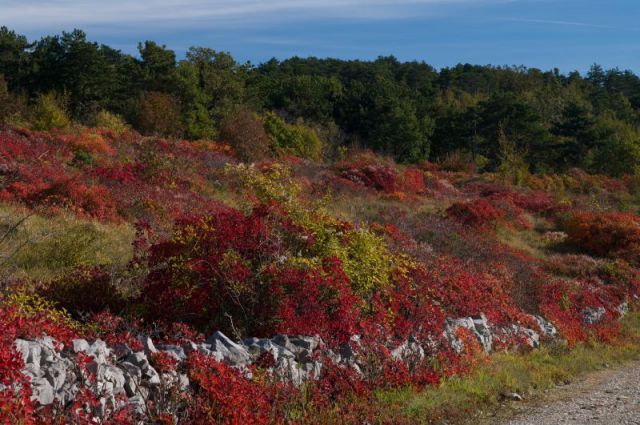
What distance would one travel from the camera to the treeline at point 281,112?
39.9m

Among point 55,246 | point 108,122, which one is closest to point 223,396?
point 55,246

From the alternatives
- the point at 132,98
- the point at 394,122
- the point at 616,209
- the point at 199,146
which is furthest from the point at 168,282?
the point at 394,122

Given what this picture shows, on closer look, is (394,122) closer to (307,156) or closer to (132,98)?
(307,156)

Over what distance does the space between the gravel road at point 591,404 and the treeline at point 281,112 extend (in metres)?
23.6

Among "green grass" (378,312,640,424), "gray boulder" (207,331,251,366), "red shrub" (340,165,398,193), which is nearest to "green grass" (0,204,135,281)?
"gray boulder" (207,331,251,366)

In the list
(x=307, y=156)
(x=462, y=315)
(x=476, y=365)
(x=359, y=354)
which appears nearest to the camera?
(x=359, y=354)

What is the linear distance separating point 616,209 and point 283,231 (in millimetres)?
26596

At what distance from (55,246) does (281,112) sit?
47583mm

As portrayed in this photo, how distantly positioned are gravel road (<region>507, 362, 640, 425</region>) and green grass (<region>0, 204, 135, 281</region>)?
5.95 metres

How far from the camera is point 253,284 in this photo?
25.2ft

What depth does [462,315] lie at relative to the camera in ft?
33.3

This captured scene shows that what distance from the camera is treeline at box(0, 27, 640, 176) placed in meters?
39.9

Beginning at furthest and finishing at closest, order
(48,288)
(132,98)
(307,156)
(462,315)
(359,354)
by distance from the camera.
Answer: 1. (132,98)
2. (307,156)
3. (462,315)
4. (48,288)
5. (359,354)

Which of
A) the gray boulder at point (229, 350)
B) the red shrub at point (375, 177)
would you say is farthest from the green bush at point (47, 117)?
the gray boulder at point (229, 350)
